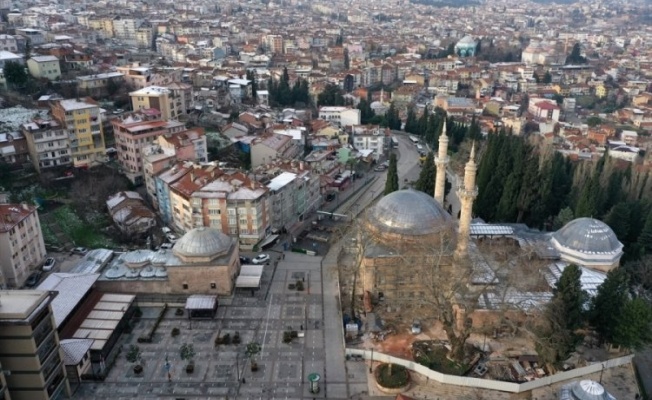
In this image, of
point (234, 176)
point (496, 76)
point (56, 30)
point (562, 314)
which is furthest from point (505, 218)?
point (56, 30)

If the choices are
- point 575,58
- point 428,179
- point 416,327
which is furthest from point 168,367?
point 575,58

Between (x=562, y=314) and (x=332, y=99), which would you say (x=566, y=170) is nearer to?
(x=562, y=314)

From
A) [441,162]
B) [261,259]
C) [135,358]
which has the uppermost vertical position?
[441,162]

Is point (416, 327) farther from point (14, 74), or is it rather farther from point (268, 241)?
point (14, 74)

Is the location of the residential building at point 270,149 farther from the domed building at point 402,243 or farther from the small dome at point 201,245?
the domed building at point 402,243

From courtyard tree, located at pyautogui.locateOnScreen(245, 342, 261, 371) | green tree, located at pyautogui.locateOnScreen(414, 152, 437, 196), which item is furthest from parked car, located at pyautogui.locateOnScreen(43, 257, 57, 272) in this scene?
green tree, located at pyautogui.locateOnScreen(414, 152, 437, 196)

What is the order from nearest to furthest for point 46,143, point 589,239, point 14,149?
point 589,239 < point 46,143 < point 14,149

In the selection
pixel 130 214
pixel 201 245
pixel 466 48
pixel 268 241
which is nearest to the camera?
pixel 201 245

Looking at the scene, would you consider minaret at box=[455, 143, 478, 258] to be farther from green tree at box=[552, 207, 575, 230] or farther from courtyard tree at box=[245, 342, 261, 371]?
courtyard tree at box=[245, 342, 261, 371]
